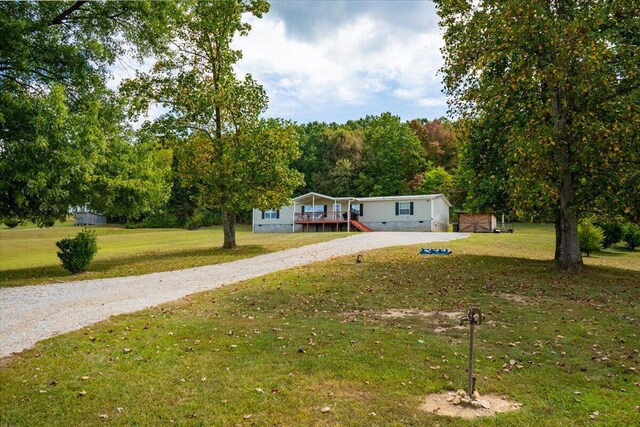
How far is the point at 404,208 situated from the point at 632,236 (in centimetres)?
1835

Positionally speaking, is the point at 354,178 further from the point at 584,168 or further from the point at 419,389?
the point at 419,389

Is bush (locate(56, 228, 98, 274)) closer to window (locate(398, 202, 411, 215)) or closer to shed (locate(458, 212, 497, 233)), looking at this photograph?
window (locate(398, 202, 411, 215))

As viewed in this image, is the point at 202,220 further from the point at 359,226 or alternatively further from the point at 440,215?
the point at 440,215

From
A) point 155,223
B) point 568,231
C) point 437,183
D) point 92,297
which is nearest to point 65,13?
point 92,297

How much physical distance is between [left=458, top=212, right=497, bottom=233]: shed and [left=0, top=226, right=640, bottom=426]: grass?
101 ft

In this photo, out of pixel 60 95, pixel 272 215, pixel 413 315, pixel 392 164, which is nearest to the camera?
pixel 413 315

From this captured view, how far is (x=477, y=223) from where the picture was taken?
40.5m

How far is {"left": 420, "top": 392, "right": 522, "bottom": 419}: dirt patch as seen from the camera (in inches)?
170

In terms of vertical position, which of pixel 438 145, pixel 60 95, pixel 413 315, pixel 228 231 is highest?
pixel 438 145

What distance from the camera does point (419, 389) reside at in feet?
16.0

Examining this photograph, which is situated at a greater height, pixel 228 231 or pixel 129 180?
pixel 129 180

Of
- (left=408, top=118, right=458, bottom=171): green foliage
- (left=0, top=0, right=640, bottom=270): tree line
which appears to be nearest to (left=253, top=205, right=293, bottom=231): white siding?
(left=0, top=0, right=640, bottom=270): tree line

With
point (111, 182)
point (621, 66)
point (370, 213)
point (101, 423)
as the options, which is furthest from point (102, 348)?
point (370, 213)

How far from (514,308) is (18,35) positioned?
46.7 ft
